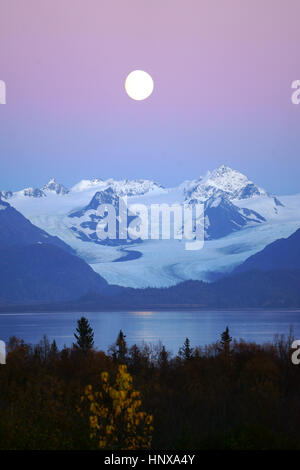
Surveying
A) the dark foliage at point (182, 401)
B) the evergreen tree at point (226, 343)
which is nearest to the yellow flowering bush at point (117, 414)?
the dark foliage at point (182, 401)

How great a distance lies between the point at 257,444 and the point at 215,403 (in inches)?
739

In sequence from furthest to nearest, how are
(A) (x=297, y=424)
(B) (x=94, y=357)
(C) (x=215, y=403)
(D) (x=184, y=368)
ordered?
(B) (x=94, y=357), (D) (x=184, y=368), (C) (x=215, y=403), (A) (x=297, y=424)

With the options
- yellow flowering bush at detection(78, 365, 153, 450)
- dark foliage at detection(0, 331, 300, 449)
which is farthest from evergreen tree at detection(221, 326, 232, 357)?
yellow flowering bush at detection(78, 365, 153, 450)

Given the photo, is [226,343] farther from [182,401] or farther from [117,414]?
[117,414]

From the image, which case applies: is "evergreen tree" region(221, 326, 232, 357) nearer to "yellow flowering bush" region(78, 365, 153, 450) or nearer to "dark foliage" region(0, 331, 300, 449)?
"dark foliage" region(0, 331, 300, 449)

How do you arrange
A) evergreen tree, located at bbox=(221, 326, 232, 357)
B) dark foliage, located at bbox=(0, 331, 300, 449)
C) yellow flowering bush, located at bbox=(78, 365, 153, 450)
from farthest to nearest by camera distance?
evergreen tree, located at bbox=(221, 326, 232, 357) → dark foliage, located at bbox=(0, 331, 300, 449) → yellow flowering bush, located at bbox=(78, 365, 153, 450)

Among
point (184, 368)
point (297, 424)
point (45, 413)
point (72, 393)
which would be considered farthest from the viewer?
point (184, 368)

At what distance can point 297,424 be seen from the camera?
3894cm

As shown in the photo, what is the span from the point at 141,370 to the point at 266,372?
1426 cm
